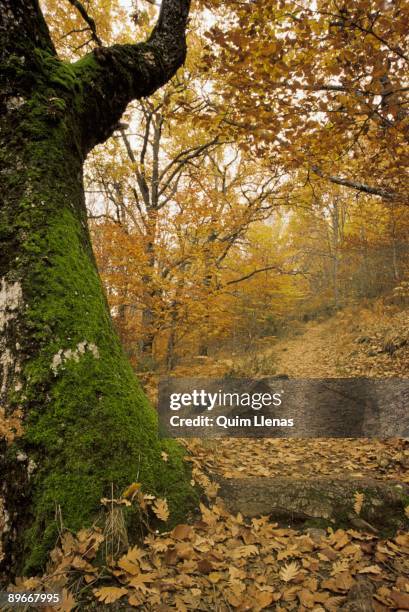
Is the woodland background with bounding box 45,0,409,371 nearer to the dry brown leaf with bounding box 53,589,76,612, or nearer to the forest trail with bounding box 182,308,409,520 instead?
the forest trail with bounding box 182,308,409,520

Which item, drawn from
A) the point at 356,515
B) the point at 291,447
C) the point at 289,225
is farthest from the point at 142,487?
the point at 289,225

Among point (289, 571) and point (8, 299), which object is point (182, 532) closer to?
point (289, 571)

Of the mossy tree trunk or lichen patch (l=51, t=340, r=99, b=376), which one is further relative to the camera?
lichen patch (l=51, t=340, r=99, b=376)

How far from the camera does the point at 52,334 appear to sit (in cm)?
212

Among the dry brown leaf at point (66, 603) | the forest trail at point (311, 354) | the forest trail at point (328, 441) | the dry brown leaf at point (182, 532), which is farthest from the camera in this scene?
the forest trail at point (311, 354)

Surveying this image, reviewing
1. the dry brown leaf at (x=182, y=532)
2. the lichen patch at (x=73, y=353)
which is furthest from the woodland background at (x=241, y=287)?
the lichen patch at (x=73, y=353)

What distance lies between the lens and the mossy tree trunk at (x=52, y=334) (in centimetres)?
183

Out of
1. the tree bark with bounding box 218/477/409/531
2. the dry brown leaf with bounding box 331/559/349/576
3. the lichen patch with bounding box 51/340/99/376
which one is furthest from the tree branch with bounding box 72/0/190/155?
the dry brown leaf with bounding box 331/559/349/576

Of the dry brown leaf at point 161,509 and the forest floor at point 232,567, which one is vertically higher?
the dry brown leaf at point 161,509

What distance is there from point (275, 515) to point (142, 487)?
1.05m

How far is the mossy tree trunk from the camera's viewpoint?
6.01 feet

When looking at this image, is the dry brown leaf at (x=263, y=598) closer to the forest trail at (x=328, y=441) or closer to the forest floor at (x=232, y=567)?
the forest floor at (x=232, y=567)

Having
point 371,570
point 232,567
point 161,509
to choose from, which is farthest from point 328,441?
point 161,509

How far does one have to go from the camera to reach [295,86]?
3.98 m
